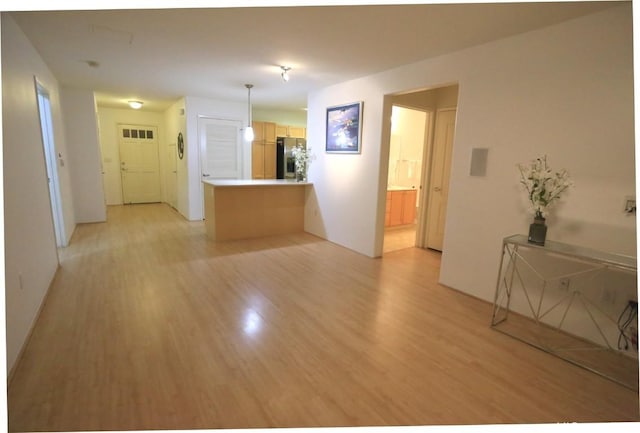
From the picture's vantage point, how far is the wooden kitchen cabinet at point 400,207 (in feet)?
19.1

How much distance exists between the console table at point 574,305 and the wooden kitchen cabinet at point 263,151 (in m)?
5.52

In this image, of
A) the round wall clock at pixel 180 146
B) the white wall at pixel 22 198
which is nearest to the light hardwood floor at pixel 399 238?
the white wall at pixel 22 198

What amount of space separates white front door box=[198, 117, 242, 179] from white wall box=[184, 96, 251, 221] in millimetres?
92

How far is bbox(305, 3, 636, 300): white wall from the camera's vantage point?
2156 millimetres

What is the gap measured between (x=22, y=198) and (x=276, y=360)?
2272 mm

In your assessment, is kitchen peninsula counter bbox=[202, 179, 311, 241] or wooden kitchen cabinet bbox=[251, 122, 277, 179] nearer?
kitchen peninsula counter bbox=[202, 179, 311, 241]

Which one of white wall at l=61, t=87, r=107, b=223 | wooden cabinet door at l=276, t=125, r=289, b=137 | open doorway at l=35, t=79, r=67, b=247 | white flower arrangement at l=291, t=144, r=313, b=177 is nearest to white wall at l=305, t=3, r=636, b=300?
white flower arrangement at l=291, t=144, r=313, b=177

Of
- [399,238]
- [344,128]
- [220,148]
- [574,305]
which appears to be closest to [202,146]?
[220,148]

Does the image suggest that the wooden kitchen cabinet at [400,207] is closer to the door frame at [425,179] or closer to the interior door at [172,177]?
the door frame at [425,179]

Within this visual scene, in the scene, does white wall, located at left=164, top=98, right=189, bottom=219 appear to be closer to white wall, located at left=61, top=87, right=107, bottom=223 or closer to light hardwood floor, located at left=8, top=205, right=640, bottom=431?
white wall, located at left=61, top=87, right=107, bottom=223

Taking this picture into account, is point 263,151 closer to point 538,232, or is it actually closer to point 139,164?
point 139,164

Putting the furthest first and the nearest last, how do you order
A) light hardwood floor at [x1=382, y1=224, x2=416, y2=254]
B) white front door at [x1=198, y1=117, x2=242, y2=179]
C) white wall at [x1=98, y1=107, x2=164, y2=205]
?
1. white wall at [x1=98, y1=107, x2=164, y2=205]
2. white front door at [x1=198, y1=117, x2=242, y2=179]
3. light hardwood floor at [x1=382, y1=224, x2=416, y2=254]

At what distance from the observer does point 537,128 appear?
100 inches

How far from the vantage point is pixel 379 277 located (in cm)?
361
